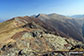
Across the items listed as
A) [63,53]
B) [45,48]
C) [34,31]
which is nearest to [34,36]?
[34,31]

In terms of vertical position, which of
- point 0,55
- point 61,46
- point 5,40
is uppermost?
point 5,40

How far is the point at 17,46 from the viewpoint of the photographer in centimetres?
5691

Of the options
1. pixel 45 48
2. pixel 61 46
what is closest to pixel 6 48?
pixel 45 48

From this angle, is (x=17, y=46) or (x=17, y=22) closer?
(x=17, y=46)

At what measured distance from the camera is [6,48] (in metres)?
54.1

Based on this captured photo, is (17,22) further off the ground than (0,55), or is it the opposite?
(17,22)

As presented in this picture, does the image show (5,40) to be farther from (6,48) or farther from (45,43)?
(45,43)

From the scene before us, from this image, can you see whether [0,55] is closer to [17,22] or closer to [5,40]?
[5,40]

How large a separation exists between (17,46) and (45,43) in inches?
598

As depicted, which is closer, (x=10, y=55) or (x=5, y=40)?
(x=10, y=55)

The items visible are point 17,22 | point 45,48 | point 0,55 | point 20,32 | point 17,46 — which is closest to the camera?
point 0,55

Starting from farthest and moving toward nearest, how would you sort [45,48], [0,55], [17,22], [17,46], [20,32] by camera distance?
1. [17,22]
2. [20,32]
3. [45,48]
4. [17,46]
5. [0,55]

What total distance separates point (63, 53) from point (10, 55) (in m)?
21.7

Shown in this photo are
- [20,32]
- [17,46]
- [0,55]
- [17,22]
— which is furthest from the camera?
[17,22]
